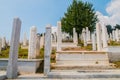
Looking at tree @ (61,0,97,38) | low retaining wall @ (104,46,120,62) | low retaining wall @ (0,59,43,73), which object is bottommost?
low retaining wall @ (0,59,43,73)

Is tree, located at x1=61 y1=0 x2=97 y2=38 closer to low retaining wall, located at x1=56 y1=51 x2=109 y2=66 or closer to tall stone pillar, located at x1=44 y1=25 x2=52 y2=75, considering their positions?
low retaining wall, located at x1=56 y1=51 x2=109 y2=66

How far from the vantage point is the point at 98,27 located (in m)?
15.9

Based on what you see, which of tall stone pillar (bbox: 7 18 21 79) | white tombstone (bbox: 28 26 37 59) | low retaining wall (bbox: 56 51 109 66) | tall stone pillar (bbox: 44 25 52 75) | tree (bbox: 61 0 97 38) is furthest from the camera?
tree (bbox: 61 0 97 38)

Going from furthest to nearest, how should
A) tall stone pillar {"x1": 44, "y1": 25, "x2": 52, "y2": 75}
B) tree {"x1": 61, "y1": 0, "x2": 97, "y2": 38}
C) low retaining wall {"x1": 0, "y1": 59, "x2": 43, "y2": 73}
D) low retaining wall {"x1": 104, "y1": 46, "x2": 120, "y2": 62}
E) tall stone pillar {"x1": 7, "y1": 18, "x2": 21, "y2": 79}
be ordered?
tree {"x1": 61, "y1": 0, "x2": 97, "y2": 38} → low retaining wall {"x1": 104, "y1": 46, "x2": 120, "y2": 62} → low retaining wall {"x1": 0, "y1": 59, "x2": 43, "y2": 73} → tall stone pillar {"x1": 44, "y1": 25, "x2": 52, "y2": 75} → tall stone pillar {"x1": 7, "y1": 18, "x2": 21, "y2": 79}

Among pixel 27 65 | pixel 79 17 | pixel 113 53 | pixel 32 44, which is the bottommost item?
pixel 27 65

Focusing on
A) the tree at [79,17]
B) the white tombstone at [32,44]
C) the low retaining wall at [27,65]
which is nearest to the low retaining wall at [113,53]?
the white tombstone at [32,44]

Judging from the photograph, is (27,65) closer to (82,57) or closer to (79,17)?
(82,57)

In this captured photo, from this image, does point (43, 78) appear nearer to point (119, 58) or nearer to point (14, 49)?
point (14, 49)

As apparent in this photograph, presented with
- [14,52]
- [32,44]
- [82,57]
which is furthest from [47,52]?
[82,57]

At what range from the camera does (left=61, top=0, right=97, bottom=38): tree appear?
31500mm

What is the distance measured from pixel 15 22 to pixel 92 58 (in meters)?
8.04

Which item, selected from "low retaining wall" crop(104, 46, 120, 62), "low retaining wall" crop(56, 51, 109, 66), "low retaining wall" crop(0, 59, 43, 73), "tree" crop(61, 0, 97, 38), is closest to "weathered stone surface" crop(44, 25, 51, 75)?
"low retaining wall" crop(0, 59, 43, 73)

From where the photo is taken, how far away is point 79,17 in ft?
104

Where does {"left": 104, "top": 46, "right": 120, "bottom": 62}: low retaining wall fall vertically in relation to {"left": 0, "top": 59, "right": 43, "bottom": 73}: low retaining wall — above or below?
above
